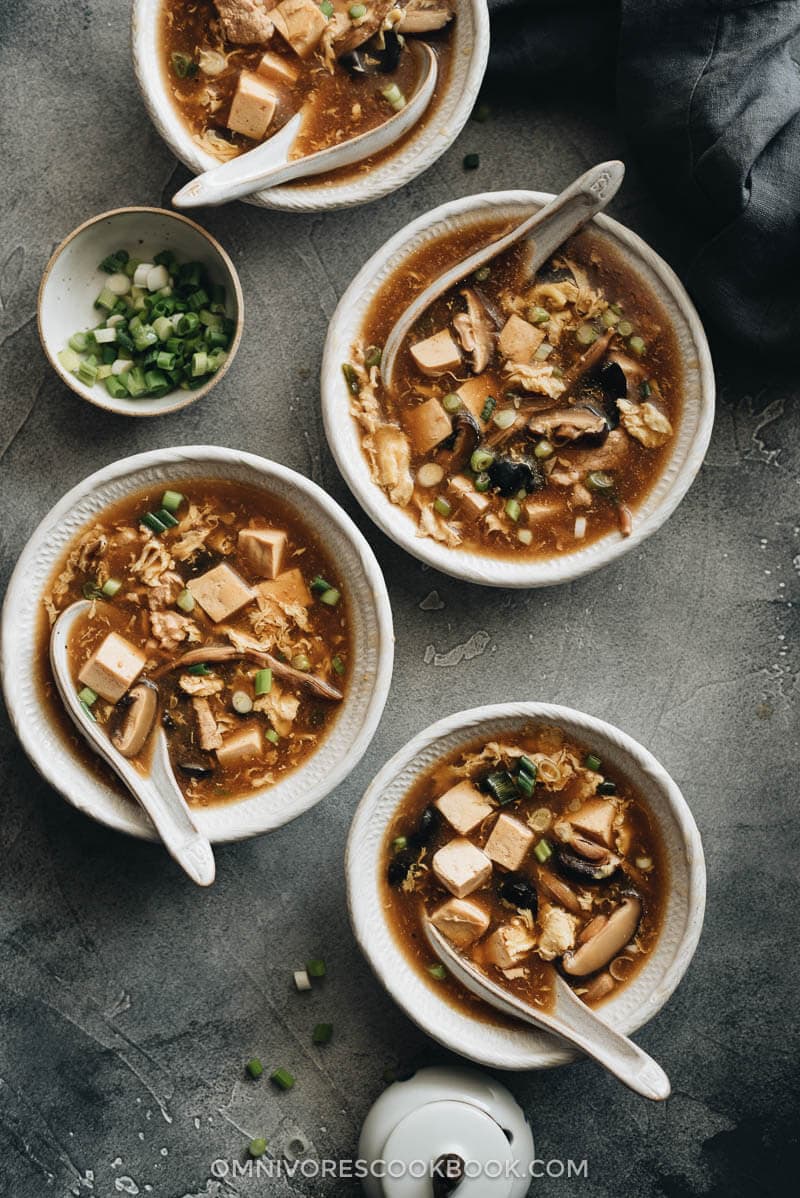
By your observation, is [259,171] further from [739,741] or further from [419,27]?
[739,741]

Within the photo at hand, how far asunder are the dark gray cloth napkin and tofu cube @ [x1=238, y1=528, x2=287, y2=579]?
4.56 ft

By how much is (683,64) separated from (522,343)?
34.2 inches

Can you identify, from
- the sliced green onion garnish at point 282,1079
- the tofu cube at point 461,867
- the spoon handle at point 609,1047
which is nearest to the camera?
the spoon handle at point 609,1047

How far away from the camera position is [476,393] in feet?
8.73

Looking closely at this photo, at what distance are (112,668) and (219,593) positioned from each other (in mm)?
334

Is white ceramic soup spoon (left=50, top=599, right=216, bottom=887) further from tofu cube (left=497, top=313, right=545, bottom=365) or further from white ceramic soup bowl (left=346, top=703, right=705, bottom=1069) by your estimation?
tofu cube (left=497, top=313, right=545, bottom=365)

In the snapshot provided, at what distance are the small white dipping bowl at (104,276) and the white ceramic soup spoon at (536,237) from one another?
0.45m

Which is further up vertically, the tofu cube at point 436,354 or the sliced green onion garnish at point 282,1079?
the tofu cube at point 436,354

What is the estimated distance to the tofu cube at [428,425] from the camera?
2.62 m

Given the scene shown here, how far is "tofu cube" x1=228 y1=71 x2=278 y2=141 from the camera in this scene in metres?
2.58

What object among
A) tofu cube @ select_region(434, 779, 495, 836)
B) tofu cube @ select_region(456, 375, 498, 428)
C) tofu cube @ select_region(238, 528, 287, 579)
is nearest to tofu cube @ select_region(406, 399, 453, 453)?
tofu cube @ select_region(456, 375, 498, 428)

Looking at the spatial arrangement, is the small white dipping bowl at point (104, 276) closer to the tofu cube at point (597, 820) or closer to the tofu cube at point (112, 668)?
the tofu cube at point (112, 668)

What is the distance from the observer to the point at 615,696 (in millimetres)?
2865

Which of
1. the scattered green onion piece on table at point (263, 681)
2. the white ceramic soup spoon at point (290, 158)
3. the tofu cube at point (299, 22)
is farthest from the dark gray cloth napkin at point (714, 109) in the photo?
the scattered green onion piece on table at point (263, 681)
